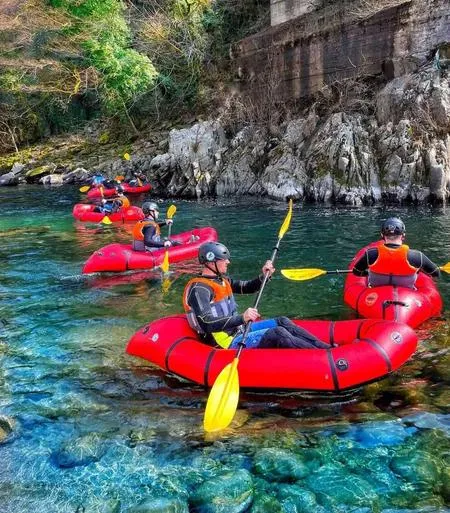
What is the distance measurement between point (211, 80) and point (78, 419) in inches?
761

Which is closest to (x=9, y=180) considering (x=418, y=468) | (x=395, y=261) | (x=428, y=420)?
(x=395, y=261)

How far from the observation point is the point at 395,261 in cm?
588

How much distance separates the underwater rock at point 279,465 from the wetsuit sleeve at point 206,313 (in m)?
1.22

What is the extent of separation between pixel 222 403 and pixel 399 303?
2.56 meters

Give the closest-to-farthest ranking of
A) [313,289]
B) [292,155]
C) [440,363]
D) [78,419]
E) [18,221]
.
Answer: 1. [78,419]
2. [440,363]
3. [313,289]
4. [18,221]
5. [292,155]

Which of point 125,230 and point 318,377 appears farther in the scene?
point 125,230

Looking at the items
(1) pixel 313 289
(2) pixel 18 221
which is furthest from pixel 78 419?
(2) pixel 18 221

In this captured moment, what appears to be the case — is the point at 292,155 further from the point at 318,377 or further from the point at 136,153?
the point at 318,377

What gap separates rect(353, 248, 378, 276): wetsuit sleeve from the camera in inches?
238

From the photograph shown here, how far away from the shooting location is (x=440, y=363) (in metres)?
4.94

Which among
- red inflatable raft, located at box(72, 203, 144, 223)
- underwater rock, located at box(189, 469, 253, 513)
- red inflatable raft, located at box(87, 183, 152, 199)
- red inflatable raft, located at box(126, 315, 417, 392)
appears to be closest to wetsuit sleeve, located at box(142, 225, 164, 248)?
red inflatable raft, located at box(126, 315, 417, 392)

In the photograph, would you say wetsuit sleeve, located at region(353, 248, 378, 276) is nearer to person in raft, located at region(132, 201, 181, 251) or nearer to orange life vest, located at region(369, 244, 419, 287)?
orange life vest, located at region(369, 244, 419, 287)

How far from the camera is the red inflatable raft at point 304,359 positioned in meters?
4.35

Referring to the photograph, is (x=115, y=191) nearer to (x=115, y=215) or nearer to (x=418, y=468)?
(x=115, y=215)
